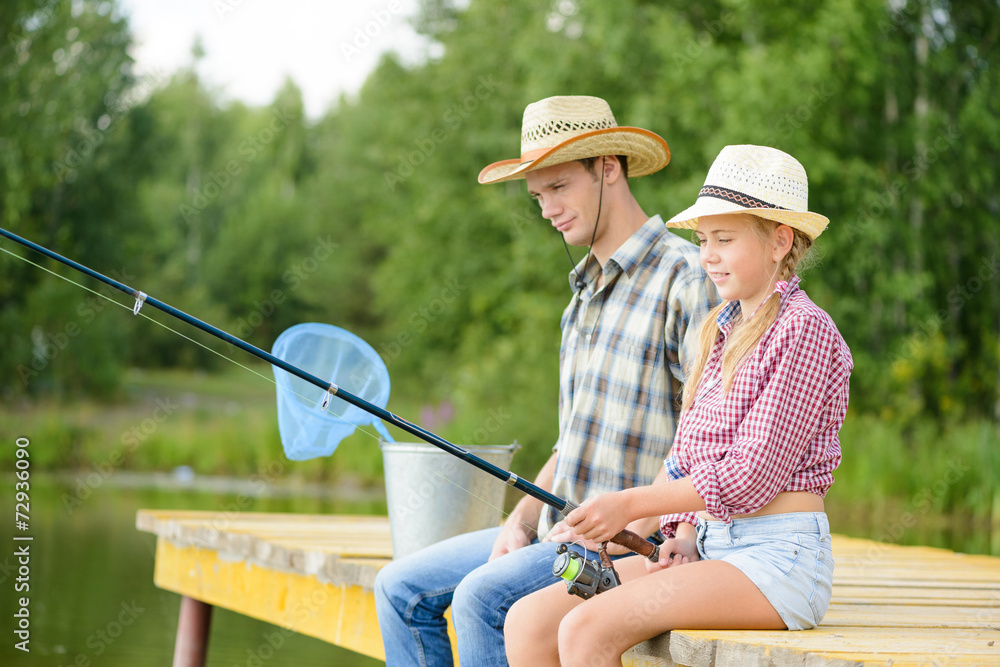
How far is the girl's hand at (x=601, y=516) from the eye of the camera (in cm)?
176

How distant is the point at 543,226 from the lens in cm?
1384

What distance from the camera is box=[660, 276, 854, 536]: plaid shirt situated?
1729mm

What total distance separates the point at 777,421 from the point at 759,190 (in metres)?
0.41

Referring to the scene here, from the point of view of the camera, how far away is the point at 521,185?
48.3 feet

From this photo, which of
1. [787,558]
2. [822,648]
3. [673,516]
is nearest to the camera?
[822,648]

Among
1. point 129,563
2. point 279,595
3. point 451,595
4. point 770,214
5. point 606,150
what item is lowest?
point 129,563

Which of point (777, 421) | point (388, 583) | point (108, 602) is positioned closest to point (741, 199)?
point (777, 421)

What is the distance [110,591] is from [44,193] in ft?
36.2

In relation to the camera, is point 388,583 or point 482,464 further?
point 388,583

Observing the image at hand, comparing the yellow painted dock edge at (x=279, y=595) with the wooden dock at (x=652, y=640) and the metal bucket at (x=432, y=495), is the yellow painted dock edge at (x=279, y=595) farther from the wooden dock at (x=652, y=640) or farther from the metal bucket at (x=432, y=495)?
the metal bucket at (x=432, y=495)

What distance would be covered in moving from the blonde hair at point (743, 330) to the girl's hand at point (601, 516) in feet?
0.86

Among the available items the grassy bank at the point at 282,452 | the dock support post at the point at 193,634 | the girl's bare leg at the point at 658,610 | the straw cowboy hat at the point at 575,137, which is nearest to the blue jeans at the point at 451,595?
the girl's bare leg at the point at 658,610

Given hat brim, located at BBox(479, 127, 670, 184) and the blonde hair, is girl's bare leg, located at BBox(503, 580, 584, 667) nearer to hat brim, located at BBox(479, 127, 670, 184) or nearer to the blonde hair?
the blonde hair

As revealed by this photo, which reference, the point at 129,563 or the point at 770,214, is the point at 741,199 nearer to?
the point at 770,214
